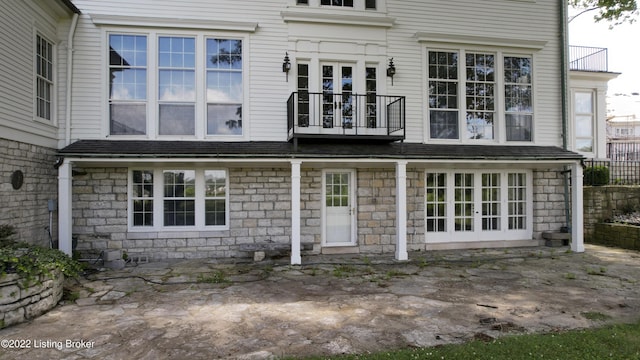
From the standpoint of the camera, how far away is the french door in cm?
1011

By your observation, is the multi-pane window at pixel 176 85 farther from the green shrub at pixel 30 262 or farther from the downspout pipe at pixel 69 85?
the green shrub at pixel 30 262

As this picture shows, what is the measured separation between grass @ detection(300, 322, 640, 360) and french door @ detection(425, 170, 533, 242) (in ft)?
18.5

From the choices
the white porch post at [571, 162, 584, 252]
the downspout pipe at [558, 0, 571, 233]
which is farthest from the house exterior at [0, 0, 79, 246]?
the downspout pipe at [558, 0, 571, 233]

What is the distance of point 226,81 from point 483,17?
23.7 ft

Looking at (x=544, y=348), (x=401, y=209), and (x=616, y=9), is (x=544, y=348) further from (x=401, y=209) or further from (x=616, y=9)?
(x=616, y=9)

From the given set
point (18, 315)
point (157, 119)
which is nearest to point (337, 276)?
point (18, 315)

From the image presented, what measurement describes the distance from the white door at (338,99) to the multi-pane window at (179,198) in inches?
142

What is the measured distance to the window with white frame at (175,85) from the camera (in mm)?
8859

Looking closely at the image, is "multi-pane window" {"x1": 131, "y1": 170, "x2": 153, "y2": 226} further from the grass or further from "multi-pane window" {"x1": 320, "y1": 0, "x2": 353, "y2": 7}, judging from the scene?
the grass

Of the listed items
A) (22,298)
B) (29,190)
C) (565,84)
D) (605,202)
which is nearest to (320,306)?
(22,298)

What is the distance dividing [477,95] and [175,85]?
8013mm

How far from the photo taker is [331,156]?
831cm

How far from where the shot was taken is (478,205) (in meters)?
10.3

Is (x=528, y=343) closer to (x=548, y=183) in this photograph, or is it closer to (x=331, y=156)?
(x=331, y=156)
